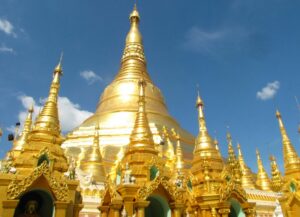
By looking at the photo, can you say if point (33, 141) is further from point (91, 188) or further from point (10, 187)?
point (91, 188)

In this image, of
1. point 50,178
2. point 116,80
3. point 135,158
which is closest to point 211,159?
point 135,158

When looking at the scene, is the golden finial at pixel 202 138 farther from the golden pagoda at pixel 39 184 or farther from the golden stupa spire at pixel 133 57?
the golden stupa spire at pixel 133 57

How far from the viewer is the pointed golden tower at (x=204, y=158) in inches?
506

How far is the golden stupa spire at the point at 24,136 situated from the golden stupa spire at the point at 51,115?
15.9 feet

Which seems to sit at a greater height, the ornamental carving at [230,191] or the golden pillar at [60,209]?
the ornamental carving at [230,191]

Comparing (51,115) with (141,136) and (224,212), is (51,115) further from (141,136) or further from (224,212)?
(224,212)

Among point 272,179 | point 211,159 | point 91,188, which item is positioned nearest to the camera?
point 211,159

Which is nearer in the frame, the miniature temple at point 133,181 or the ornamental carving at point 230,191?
the miniature temple at point 133,181

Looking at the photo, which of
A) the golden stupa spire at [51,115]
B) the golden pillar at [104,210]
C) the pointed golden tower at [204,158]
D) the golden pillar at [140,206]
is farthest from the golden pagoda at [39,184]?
the pointed golden tower at [204,158]

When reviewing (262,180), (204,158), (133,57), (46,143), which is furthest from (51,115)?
(133,57)

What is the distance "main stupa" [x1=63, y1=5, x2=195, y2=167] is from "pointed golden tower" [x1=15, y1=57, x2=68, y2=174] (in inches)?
419

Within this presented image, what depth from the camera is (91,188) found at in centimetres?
1678

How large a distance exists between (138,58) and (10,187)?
2744 centimetres

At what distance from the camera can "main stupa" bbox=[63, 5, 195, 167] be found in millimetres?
25438
